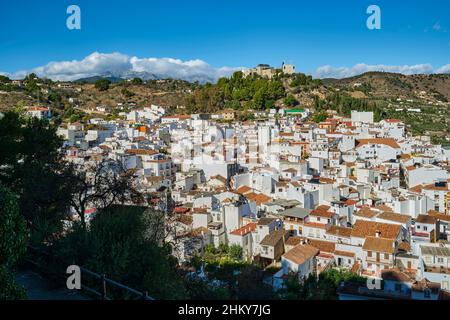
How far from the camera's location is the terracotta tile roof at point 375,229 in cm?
1456

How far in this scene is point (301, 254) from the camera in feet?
44.9

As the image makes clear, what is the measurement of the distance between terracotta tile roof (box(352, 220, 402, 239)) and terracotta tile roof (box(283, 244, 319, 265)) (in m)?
1.67

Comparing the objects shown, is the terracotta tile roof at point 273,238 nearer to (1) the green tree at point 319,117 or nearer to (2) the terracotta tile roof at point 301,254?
(2) the terracotta tile roof at point 301,254

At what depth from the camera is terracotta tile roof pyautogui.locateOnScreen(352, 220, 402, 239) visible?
47.8 ft

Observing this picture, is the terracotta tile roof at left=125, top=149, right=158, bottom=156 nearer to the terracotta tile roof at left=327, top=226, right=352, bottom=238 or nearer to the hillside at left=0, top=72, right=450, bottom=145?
the terracotta tile roof at left=327, top=226, right=352, bottom=238

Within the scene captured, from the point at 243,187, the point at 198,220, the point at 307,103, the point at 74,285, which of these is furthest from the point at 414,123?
the point at 74,285

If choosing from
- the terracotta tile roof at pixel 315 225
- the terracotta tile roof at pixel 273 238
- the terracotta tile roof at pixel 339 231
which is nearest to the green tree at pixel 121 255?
the terracotta tile roof at pixel 273 238

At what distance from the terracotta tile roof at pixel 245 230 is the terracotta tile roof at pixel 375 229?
347 centimetres

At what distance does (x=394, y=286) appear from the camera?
39.3ft

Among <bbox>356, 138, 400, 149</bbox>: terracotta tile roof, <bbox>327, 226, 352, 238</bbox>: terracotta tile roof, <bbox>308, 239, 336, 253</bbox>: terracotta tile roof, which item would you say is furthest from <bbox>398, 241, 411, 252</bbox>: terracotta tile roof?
<bbox>356, 138, 400, 149</bbox>: terracotta tile roof

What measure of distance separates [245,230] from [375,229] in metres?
4.45

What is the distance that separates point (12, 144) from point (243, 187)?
13.4 m

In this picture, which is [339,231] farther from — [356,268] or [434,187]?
[434,187]
